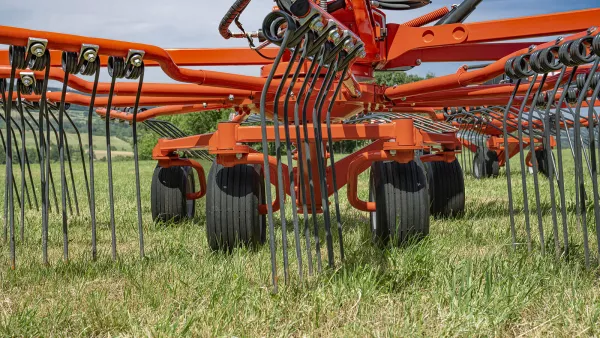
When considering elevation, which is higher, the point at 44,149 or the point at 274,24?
the point at 274,24

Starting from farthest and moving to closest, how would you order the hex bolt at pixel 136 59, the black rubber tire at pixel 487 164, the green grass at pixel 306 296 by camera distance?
the black rubber tire at pixel 487 164 → the hex bolt at pixel 136 59 → the green grass at pixel 306 296

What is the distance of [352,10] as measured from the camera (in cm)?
323

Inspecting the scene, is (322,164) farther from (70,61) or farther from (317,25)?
(70,61)

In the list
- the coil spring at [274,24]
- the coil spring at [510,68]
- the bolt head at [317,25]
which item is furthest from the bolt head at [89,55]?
the coil spring at [510,68]

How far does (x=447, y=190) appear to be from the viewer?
164 inches

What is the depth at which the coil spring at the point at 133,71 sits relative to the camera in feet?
7.17

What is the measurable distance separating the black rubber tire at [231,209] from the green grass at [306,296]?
0.31 ft

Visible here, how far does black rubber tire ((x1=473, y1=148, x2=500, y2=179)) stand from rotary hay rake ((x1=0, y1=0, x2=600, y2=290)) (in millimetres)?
4417

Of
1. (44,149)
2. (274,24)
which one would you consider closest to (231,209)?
(44,149)

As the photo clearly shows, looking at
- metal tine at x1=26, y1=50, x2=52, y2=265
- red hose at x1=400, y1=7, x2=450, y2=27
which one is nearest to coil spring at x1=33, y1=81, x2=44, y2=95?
metal tine at x1=26, y1=50, x2=52, y2=265

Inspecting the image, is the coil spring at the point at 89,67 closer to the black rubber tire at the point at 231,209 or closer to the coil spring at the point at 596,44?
the black rubber tire at the point at 231,209

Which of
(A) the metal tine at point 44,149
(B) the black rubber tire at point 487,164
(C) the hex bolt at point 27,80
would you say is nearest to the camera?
(A) the metal tine at point 44,149

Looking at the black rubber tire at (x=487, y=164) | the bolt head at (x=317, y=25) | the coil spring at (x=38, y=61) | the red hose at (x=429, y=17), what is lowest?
the black rubber tire at (x=487, y=164)

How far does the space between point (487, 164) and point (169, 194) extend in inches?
228
